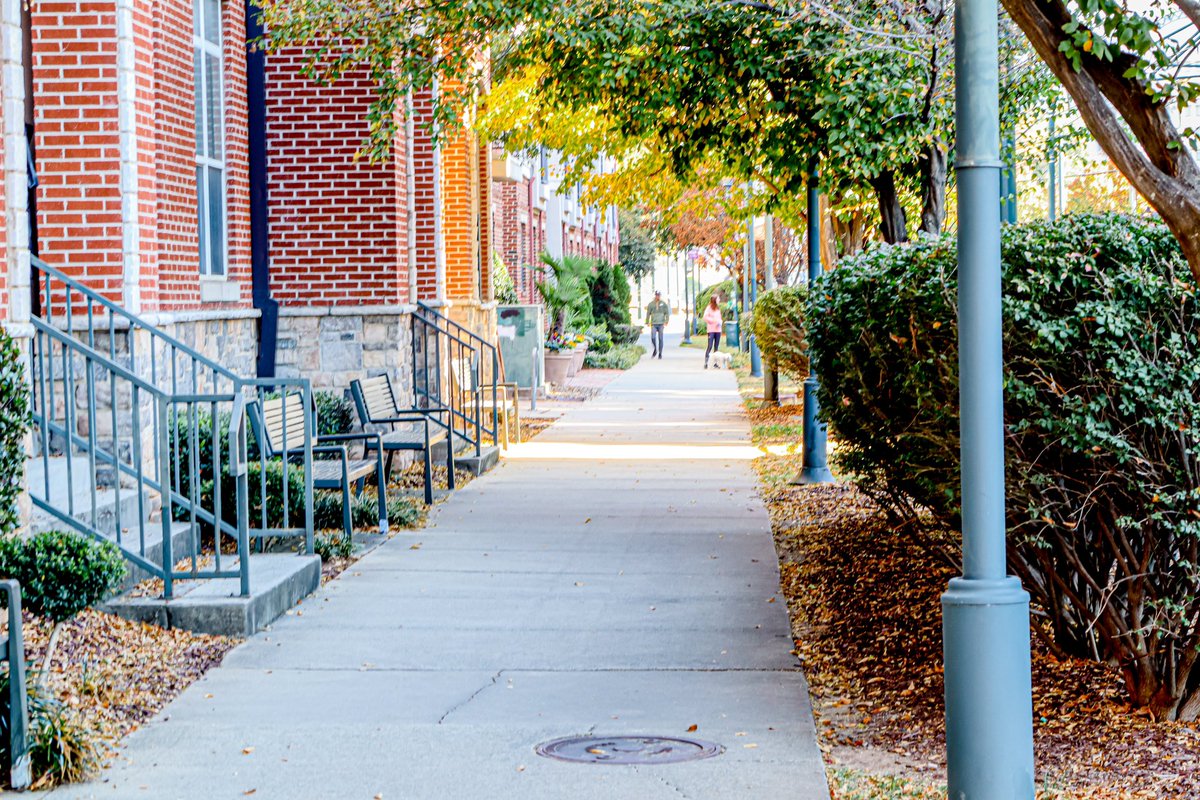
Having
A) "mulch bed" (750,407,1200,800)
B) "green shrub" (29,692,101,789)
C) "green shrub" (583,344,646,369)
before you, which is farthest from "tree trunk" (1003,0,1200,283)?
"green shrub" (583,344,646,369)

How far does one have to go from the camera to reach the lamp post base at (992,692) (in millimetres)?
4711

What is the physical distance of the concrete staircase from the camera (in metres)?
7.70

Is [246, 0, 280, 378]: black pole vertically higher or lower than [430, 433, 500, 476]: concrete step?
higher

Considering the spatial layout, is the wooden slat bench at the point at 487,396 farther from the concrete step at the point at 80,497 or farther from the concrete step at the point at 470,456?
the concrete step at the point at 80,497

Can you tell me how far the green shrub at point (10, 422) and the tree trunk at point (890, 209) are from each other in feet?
23.3

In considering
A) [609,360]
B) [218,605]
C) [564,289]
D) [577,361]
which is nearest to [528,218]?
[609,360]

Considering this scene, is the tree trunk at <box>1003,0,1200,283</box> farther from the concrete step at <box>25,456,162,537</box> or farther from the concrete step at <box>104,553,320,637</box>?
the concrete step at <box>25,456,162,537</box>

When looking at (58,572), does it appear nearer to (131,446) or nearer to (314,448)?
(131,446)

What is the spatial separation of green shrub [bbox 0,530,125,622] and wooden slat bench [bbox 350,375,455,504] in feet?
19.2

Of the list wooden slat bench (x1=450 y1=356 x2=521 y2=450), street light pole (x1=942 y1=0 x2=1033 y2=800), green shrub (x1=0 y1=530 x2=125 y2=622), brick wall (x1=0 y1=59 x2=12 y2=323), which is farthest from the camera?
wooden slat bench (x1=450 y1=356 x2=521 y2=450)

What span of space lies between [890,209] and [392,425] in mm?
4576

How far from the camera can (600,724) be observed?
247 inches

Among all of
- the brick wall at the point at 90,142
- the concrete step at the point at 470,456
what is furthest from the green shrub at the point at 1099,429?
the concrete step at the point at 470,456

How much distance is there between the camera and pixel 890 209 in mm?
12047
